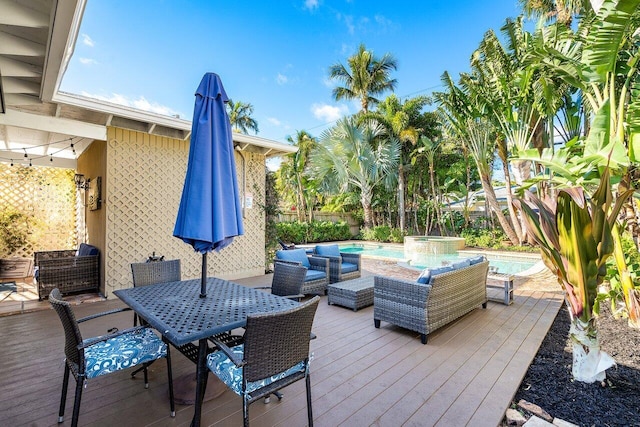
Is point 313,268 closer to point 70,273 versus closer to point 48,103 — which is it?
point 70,273

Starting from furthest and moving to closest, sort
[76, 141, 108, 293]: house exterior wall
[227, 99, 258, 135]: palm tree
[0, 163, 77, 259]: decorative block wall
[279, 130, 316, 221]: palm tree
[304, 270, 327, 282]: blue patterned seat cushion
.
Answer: [227, 99, 258, 135]: palm tree → [279, 130, 316, 221]: palm tree → [0, 163, 77, 259]: decorative block wall → [76, 141, 108, 293]: house exterior wall → [304, 270, 327, 282]: blue patterned seat cushion

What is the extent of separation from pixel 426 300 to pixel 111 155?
19.3ft

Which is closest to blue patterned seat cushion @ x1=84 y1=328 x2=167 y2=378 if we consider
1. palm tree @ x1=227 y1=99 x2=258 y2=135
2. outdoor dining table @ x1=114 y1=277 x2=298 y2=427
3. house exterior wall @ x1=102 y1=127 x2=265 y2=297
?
outdoor dining table @ x1=114 y1=277 x2=298 y2=427

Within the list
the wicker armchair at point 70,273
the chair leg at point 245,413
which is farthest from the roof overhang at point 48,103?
the chair leg at point 245,413

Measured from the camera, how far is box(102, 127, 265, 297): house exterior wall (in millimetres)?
5446

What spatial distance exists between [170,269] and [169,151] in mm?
3576

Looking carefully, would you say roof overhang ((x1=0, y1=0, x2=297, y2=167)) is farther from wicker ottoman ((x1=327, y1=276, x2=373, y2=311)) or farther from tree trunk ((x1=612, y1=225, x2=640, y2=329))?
tree trunk ((x1=612, y1=225, x2=640, y2=329))

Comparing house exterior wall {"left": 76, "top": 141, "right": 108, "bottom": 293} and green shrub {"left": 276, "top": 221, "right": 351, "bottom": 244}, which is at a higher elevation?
house exterior wall {"left": 76, "top": 141, "right": 108, "bottom": 293}

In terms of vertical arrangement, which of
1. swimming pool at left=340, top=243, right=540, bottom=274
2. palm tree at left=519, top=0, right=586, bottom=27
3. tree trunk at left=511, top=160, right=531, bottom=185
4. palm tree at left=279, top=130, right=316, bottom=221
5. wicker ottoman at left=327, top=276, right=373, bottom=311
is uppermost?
palm tree at left=519, top=0, right=586, bottom=27

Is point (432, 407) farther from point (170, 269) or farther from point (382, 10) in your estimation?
point (382, 10)

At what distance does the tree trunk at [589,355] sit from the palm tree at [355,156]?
40.9 feet

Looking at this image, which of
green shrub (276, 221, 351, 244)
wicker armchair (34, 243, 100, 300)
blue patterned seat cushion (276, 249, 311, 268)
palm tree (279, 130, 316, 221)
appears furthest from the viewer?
palm tree (279, 130, 316, 221)

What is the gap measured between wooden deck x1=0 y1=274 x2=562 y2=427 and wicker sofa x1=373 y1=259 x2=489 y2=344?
0.19 metres

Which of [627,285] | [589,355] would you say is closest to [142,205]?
[589,355]
